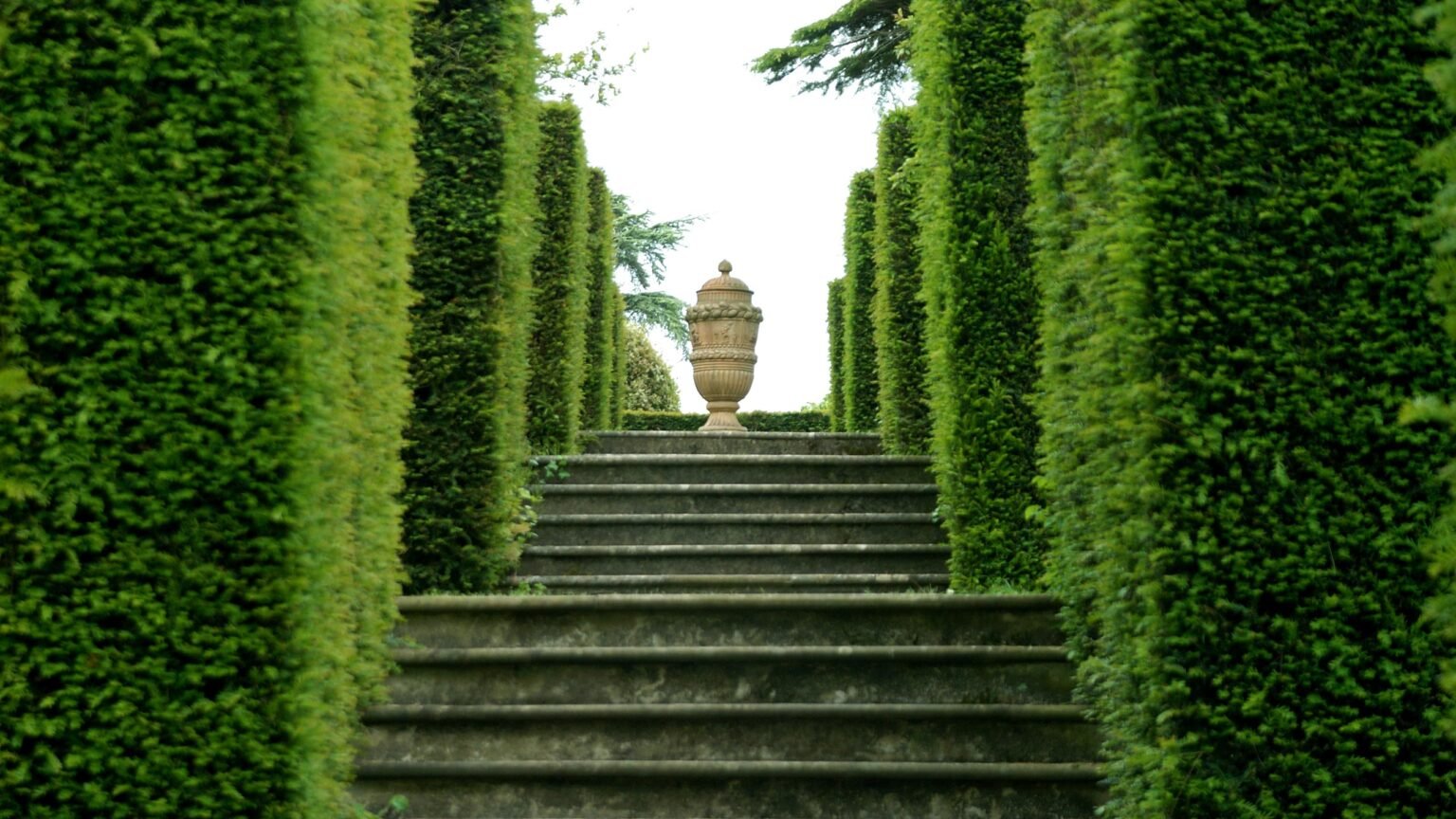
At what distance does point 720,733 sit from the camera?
6.18m

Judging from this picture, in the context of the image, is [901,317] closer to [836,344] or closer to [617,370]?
[836,344]

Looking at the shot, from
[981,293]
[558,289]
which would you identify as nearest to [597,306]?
[558,289]

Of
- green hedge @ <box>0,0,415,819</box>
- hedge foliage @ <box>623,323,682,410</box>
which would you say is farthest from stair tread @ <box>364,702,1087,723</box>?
hedge foliage @ <box>623,323,682,410</box>

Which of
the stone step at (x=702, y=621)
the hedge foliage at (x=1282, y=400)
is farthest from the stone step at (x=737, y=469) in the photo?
the hedge foliage at (x=1282, y=400)

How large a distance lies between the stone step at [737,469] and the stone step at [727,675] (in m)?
4.29

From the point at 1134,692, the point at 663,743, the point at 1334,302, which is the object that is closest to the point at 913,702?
the point at 663,743

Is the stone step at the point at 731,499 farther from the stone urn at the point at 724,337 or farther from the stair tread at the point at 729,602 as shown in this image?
the stone urn at the point at 724,337

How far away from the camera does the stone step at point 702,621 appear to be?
21.7ft

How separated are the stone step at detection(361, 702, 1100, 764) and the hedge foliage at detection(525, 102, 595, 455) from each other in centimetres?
485

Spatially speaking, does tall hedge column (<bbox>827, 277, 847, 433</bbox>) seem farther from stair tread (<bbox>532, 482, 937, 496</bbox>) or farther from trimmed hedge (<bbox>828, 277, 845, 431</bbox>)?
stair tread (<bbox>532, 482, 937, 496</bbox>)

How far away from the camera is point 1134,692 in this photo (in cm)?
492

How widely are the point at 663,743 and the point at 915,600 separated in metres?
1.31

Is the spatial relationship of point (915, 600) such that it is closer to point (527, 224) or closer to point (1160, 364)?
point (1160, 364)

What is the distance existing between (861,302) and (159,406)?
10.5 meters
